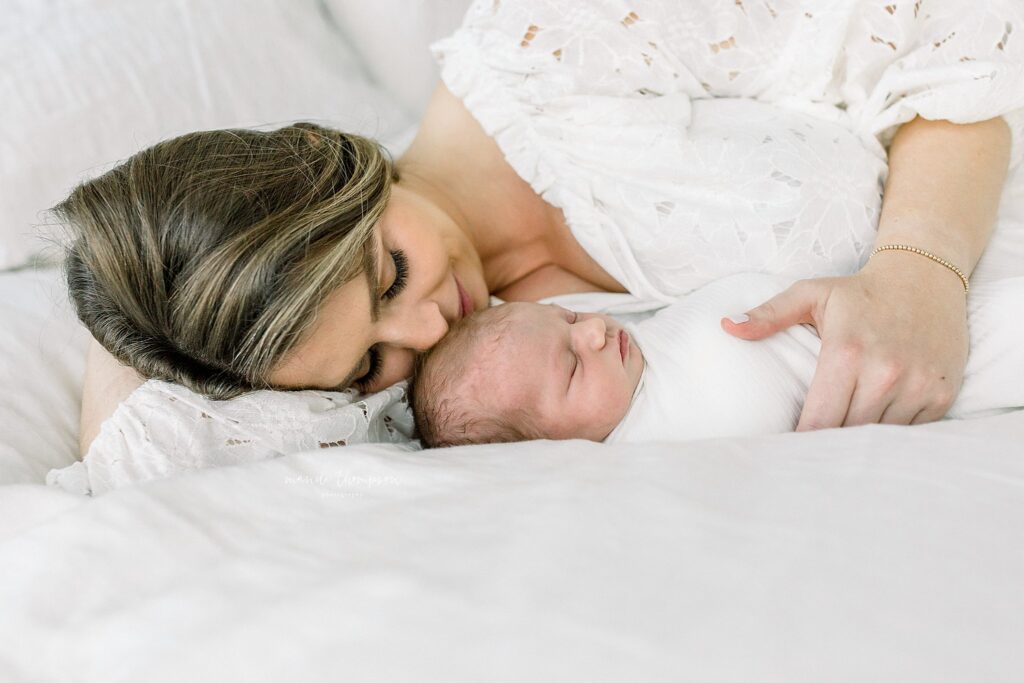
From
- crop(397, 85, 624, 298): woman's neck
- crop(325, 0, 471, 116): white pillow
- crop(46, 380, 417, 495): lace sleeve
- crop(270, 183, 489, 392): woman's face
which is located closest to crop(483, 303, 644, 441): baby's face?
crop(270, 183, 489, 392): woman's face

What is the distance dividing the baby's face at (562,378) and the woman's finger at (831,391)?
0.80 feet

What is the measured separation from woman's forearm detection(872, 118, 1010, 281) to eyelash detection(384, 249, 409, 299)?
2.09ft

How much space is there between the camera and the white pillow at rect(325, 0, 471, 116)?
175 centimetres

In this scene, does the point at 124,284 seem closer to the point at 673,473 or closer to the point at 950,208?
the point at 673,473

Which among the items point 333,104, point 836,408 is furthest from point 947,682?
point 333,104

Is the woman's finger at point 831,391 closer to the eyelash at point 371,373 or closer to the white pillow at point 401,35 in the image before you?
the eyelash at point 371,373

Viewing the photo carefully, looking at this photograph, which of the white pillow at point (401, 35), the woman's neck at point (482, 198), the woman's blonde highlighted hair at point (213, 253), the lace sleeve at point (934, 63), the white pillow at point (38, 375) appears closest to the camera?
the woman's blonde highlighted hair at point (213, 253)

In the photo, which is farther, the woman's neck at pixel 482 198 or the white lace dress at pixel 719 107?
the woman's neck at pixel 482 198

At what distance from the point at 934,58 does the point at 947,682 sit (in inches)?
39.0

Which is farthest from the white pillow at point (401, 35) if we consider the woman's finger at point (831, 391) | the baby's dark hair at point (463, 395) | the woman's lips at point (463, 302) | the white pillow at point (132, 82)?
the woman's finger at point (831, 391)

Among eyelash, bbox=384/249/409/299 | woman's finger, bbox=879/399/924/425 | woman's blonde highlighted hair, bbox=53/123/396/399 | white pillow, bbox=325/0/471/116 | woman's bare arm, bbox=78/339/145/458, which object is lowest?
woman's finger, bbox=879/399/924/425

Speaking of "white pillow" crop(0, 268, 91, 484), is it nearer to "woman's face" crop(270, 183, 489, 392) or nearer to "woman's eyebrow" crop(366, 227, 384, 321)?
"woman's face" crop(270, 183, 489, 392)

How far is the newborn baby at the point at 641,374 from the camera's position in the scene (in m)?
1.03

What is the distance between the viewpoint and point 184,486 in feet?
2.51
